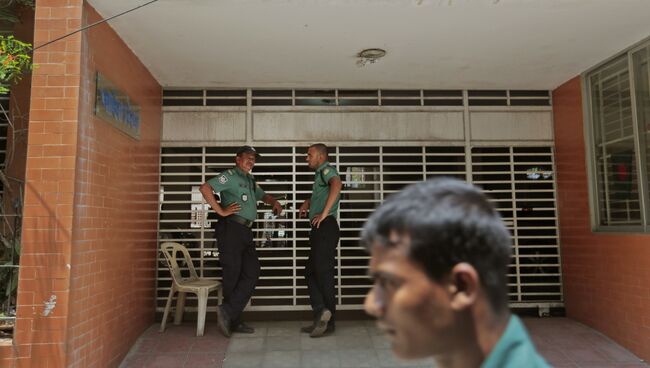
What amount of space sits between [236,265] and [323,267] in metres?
0.98

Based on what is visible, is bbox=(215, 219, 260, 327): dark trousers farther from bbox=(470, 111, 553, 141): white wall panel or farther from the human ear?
the human ear

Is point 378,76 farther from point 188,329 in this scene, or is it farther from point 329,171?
point 188,329

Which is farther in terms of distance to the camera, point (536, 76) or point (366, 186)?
point (366, 186)

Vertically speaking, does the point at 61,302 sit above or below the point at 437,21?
below

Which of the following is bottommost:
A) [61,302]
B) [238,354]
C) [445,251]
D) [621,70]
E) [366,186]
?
[238,354]

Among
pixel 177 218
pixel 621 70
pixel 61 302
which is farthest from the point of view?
pixel 177 218

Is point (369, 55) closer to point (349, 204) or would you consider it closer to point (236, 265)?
point (349, 204)

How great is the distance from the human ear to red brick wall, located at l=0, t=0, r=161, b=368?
352 cm

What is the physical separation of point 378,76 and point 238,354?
11.9 ft

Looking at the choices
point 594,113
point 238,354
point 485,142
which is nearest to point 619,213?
point 594,113

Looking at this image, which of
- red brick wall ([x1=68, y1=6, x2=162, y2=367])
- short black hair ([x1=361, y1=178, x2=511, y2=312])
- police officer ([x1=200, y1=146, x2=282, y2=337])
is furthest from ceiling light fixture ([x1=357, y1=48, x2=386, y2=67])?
short black hair ([x1=361, y1=178, x2=511, y2=312])

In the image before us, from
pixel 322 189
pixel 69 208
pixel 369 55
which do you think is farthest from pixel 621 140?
pixel 69 208

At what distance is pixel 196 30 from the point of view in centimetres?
459

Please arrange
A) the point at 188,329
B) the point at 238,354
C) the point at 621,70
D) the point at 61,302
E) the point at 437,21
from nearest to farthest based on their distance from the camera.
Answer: the point at 61,302 < the point at 437,21 < the point at 238,354 < the point at 621,70 < the point at 188,329
